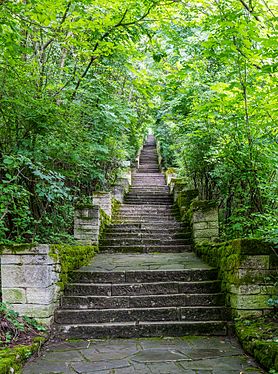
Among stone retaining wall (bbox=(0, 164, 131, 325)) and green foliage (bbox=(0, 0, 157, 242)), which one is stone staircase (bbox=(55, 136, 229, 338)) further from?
green foliage (bbox=(0, 0, 157, 242))

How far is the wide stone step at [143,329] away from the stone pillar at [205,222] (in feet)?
9.53

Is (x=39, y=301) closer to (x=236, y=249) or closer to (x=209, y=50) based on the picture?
(x=236, y=249)

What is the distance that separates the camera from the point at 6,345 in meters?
3.67

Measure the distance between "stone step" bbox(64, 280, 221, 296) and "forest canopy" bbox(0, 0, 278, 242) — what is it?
98 cm

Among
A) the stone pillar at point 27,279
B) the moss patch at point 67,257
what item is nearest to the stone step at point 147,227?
the moss patch at point 67,257

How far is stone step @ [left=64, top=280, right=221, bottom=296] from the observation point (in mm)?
5172

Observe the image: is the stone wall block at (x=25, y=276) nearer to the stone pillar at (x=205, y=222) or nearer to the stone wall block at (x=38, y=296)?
the stone wall block at (x=38, y=296)

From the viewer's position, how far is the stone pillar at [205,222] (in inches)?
285

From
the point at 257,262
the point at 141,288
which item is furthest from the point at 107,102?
the point at 257,262

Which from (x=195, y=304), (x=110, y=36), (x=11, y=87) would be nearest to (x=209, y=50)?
(x=110, y=36)

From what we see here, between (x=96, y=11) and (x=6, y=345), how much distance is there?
576 cm

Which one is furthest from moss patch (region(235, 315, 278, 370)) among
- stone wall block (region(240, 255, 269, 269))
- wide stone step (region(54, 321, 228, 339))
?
stone wall block (region(240, 255, 269, 269))

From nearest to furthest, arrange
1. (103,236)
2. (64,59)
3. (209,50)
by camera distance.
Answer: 1. (209,50)
2. (64,59)
3. (103,236)

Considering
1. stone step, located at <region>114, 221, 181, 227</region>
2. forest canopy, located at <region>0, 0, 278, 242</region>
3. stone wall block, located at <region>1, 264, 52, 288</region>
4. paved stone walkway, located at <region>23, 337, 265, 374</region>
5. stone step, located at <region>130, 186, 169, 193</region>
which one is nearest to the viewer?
paved stone walkway, located at <region>23, 337, 265, 374</region>
